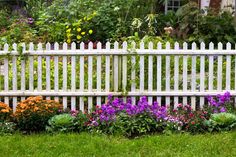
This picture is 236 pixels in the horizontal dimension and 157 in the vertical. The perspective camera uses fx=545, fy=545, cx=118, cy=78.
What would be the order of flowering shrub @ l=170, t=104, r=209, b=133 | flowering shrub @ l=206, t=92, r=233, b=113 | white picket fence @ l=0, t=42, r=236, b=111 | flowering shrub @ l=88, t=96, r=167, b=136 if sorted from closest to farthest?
flowering shrub @ l=88, t=96, r=167, b=136, flowering shrub @ l=170, t=104, r=209, b=133, flowering shrub @ l=206, t=92, r=233, b=113, white picket fence @ l=0, t=42, r=236, b=111

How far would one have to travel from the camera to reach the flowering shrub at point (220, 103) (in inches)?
291

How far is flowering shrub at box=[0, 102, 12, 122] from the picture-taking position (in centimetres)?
725

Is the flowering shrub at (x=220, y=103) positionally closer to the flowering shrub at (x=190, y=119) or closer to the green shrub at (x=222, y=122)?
the flowering shrub at (x=190, y=119)

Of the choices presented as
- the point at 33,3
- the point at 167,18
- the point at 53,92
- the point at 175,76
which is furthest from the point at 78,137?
the point at 33,3

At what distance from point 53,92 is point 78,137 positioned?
1.24 meters

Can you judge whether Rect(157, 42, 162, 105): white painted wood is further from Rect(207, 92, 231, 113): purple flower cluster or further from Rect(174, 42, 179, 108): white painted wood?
Rect(207, 92, 231, 113): purple flower cluster

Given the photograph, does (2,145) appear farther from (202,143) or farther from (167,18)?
(167,18)

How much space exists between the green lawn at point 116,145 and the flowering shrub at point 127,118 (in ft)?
0.68

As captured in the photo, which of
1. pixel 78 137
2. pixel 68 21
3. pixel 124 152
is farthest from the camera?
pixel 68 21

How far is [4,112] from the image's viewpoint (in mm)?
7270

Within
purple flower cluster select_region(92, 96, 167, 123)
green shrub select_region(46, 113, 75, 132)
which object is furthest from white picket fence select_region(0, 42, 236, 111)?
green shrub select_region(46, 113, 75, 132)

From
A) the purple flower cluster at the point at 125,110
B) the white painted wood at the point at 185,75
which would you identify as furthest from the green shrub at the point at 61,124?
the white painted wood at the point at 185,75

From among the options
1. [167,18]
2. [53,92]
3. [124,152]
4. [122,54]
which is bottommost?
[124,152]

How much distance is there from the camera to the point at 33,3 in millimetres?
Result: 16141
